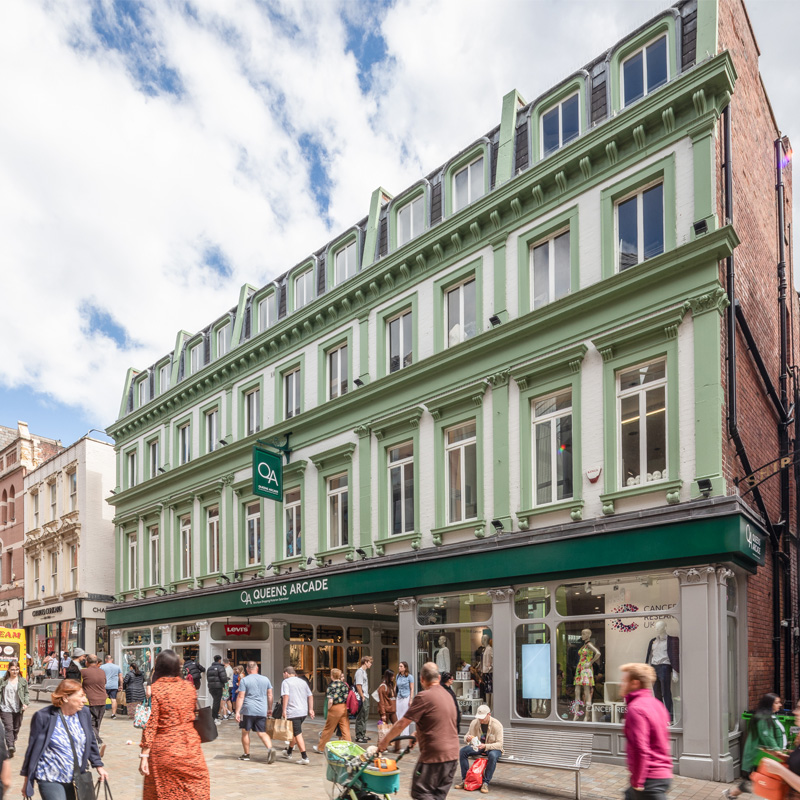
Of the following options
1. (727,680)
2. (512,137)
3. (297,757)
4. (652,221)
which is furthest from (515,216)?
(297,757)

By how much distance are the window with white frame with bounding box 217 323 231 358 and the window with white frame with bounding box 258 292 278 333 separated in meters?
1.95

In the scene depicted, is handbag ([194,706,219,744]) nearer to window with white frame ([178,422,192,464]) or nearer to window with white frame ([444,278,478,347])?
window with white frame ([444,278,478,347])

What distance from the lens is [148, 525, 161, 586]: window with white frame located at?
2991 cm

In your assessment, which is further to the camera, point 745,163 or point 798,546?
point 798,546

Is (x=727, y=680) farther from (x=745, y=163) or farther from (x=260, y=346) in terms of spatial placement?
(x=260, y=346)

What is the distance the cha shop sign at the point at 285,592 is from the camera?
70.2ft

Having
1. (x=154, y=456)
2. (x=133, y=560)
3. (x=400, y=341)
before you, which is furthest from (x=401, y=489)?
(x=133, y=560)

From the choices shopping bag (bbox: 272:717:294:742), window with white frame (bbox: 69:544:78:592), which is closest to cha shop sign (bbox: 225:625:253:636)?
shopping bag (bbox: 272:717:294:742)

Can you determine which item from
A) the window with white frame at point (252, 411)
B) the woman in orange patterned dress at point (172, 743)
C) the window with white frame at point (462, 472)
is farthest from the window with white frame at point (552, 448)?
the window with white frame at point (252, 411)

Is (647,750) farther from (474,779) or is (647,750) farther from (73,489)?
(73,489)

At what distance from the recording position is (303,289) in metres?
24.8

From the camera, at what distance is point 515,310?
691 inches

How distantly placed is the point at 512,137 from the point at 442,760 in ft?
45.0

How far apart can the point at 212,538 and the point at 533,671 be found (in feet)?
45.0
